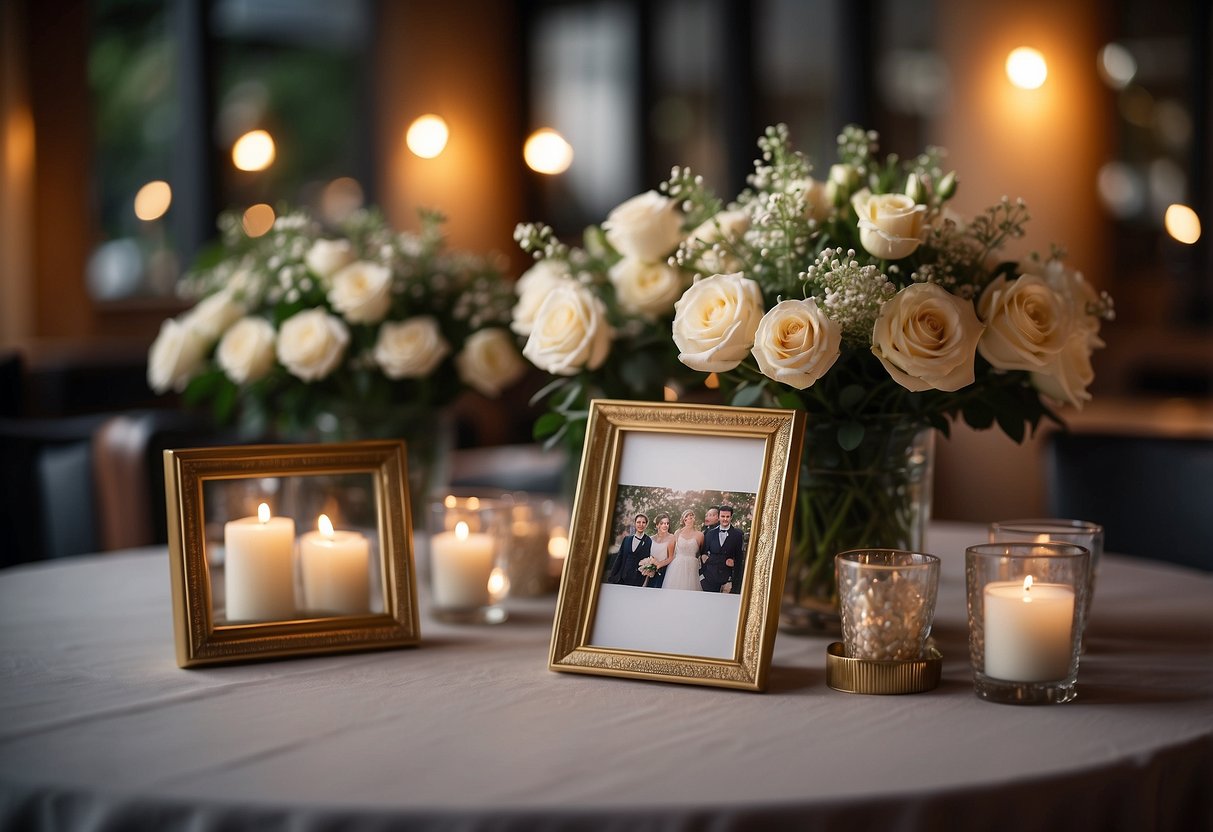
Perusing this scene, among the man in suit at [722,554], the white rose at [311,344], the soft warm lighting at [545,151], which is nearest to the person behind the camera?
the man in suit at [722,554]

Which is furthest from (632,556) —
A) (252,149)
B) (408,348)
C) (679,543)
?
(252,149)

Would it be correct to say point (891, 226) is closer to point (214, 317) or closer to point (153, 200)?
point (214, 317)

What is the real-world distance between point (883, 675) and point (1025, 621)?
140 mm

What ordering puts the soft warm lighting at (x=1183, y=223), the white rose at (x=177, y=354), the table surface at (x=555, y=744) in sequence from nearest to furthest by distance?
the table surface at (x=555, y=744)
the white rose at (x=177, y=354)
the soft warm lighting at (x=1183, y=223)

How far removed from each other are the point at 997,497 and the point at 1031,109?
62.0 inches

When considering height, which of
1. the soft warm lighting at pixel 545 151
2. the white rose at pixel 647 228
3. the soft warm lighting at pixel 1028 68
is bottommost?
the white rose at pixel 647 228

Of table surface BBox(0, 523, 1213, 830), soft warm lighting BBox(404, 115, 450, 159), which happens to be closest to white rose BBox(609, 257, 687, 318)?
table surface BBox(0, 523, 1213, 830)

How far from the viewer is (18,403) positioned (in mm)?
3582

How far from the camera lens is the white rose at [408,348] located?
174 cm

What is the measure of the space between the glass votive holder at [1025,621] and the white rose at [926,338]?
17cm

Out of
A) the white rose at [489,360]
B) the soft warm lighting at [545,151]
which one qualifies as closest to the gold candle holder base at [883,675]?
the white rose at [489,360]

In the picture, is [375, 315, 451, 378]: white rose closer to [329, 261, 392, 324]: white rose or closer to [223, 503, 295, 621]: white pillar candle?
[329, 261, 392, 324]: white rose

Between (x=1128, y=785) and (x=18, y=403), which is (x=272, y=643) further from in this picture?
(x=18, y=403)

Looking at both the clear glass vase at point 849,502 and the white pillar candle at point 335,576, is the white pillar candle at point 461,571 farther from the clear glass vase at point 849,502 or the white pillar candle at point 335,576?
the clear glass vase at point 849,502
